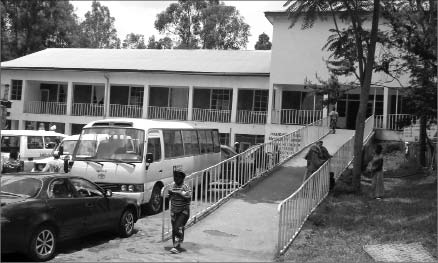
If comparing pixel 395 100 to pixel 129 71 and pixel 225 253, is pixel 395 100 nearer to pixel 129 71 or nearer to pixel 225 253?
pixel 129 71

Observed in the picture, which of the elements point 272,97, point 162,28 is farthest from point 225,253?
point 162,28

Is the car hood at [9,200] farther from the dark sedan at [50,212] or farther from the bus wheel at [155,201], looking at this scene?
the bus wheel at [155,201]

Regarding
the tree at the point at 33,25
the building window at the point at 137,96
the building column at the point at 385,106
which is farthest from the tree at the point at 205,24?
the building column at the point at 385,106

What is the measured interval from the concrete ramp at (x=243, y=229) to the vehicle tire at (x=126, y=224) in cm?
108

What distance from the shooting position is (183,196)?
9359 mm

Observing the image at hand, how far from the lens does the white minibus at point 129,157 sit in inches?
477

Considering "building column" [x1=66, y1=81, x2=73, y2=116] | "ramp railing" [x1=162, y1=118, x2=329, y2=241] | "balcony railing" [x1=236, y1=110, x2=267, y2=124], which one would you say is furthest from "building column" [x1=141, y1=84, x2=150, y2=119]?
"ramp railing" [x1=162, y1=118, x2=329, y2=241]

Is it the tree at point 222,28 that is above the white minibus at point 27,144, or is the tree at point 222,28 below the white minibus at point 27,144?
above

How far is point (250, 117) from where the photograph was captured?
3131 cm

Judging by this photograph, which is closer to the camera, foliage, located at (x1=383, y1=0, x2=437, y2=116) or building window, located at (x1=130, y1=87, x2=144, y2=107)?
foliage, located at (x1=383, y1=0, x2=437, y2=116)

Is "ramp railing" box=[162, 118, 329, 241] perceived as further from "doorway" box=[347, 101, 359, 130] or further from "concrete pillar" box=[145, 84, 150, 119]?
"concrete pillar" box=[145, 84, 150, 119]

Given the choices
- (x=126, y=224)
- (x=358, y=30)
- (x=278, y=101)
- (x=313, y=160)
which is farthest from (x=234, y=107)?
(x=126, y=224)

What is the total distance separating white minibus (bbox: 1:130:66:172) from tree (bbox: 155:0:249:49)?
34497 mm

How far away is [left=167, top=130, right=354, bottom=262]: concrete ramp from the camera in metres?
9.20
